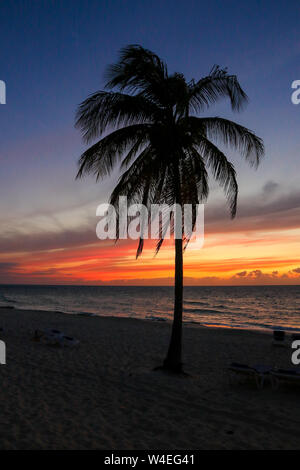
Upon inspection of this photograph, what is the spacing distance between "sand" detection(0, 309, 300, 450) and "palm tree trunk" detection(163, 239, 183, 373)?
1.61ft

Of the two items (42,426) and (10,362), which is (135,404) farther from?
(10,362)

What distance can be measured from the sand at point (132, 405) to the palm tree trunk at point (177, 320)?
0.49 meters

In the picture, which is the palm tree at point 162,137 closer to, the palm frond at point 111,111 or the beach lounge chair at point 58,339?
the palm frond at point 111,111

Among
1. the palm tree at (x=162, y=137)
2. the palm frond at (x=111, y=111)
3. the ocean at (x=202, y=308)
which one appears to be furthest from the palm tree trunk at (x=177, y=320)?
the ocean at (x=202, y=308)

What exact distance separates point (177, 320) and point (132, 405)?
3034 millimetres

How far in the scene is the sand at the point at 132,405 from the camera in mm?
5531

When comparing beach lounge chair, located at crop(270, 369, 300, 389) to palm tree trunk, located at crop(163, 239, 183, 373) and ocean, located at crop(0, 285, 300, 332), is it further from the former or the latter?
ocean, located at crop(0, 285, 300, 332)

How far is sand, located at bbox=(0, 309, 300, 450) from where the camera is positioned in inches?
218

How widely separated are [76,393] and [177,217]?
531 centimetres

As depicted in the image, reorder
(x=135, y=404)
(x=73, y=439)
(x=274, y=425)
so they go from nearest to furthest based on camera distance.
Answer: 1. (x=73, y=439)
2. (x=274, y=425)
3. (x=135, y=404)

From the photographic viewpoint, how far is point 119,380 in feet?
29.8

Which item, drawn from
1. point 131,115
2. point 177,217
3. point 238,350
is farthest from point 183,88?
point 238,350

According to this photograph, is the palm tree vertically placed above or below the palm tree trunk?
above

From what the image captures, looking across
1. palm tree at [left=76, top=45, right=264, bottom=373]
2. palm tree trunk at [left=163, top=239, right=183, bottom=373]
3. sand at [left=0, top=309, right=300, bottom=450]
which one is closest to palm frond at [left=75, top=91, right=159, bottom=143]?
palm tree at [left=76, top=45, right=264, bottom=373]
